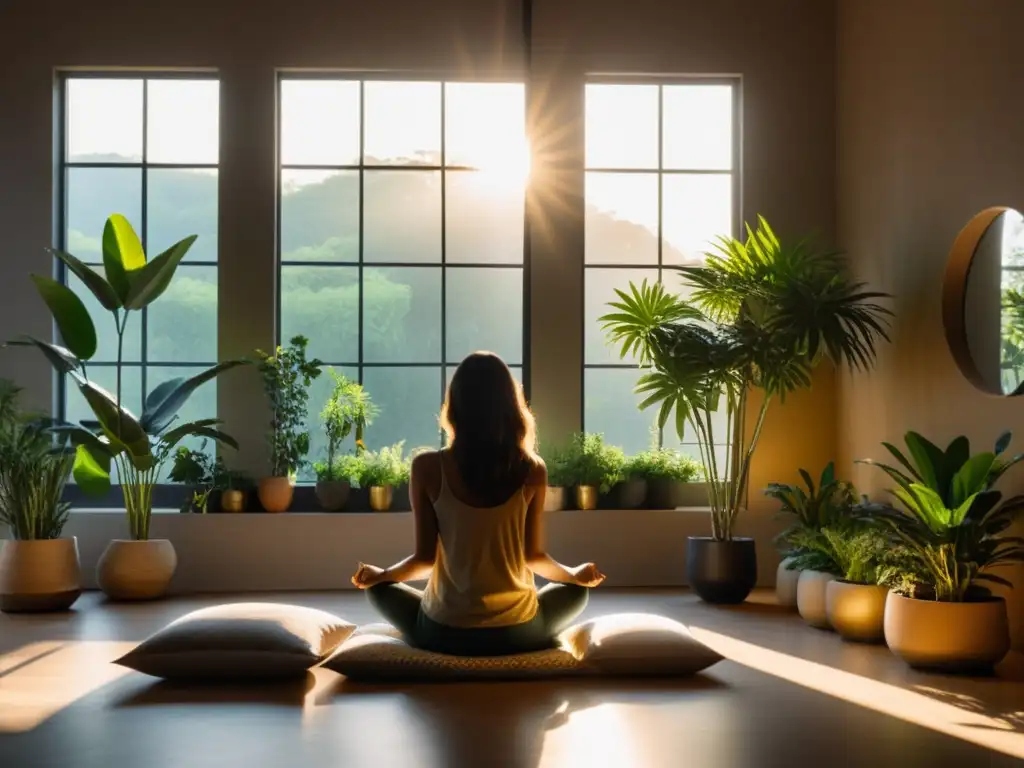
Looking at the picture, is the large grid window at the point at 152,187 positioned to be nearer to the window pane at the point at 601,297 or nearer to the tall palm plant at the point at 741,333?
the window pane at the point at 601,297

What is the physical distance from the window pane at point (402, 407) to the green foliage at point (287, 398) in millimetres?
502

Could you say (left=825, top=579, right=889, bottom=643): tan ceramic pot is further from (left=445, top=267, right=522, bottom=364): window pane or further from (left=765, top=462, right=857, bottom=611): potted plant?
(left=445, top=267, right=522, bottom=364): window pane

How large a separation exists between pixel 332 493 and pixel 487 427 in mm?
3093

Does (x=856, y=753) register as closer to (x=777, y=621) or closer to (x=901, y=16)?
(x=777, y=621)

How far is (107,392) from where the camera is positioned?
19.8ft

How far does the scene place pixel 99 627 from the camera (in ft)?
16.9

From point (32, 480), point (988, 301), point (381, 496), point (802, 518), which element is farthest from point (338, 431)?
point (988, 301)

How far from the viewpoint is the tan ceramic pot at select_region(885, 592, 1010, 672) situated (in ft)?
13.4

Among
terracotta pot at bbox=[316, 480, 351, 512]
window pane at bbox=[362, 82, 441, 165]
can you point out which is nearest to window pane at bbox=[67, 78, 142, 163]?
window pane at bbox=[362, 82, 441, 165]

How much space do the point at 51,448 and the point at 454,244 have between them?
8.81 feet

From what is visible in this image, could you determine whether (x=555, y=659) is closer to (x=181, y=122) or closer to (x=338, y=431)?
(x=338, y=431)

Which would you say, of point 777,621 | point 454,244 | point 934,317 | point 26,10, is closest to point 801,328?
point 934,317

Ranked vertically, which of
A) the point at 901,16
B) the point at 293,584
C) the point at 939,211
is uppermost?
the point at 901,16

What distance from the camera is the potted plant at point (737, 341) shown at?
5.84 metres
